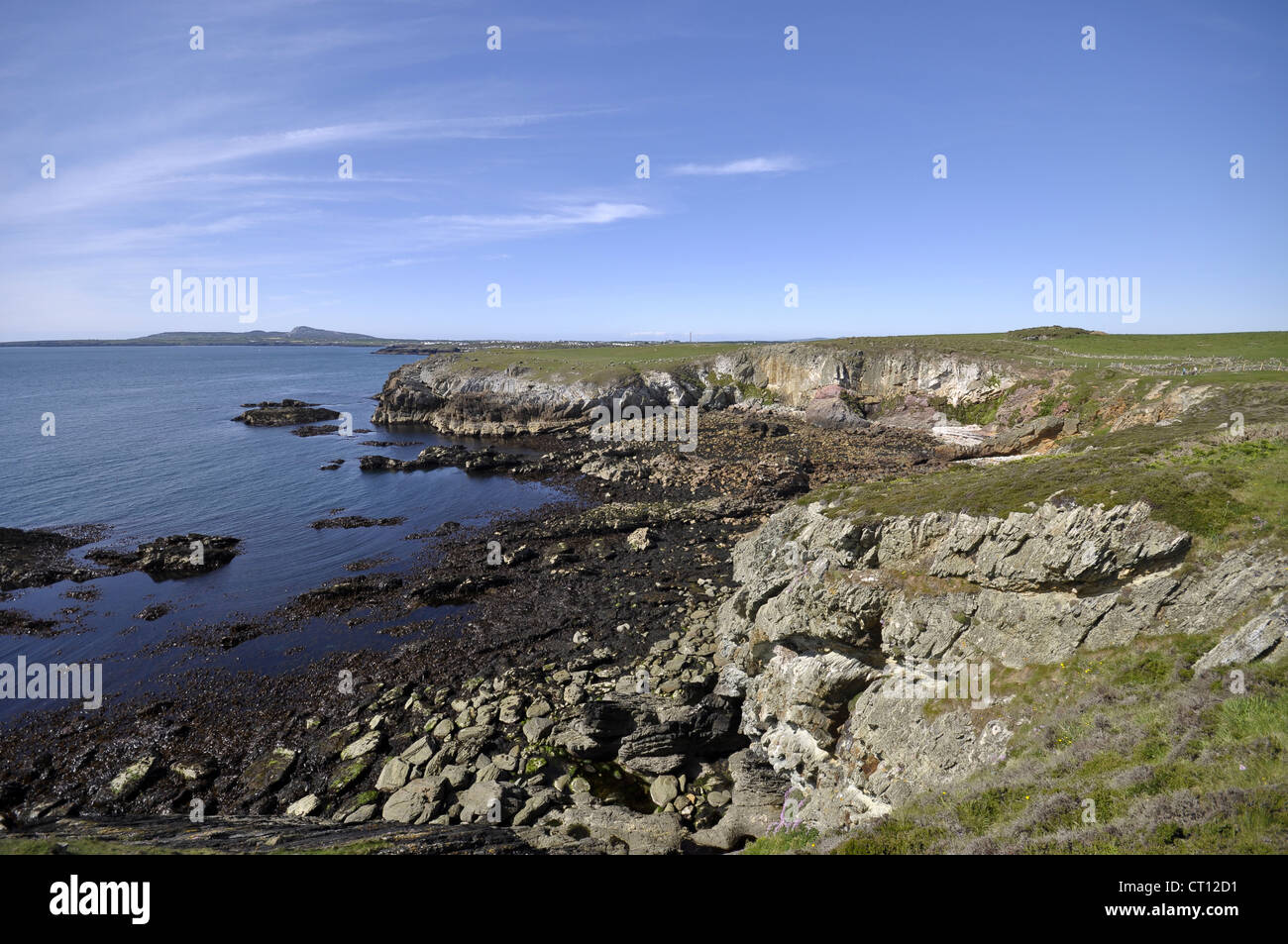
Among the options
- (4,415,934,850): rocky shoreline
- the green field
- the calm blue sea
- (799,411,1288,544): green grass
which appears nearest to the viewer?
(799,411,1288,544): green grass

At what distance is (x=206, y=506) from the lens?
1928 inches

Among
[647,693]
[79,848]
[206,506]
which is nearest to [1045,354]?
[647,693]

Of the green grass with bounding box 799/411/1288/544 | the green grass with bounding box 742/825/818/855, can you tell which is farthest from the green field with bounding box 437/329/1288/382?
the green grass with bounding box 742/825/818/855

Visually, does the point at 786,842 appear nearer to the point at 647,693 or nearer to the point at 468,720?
the point at 647,693

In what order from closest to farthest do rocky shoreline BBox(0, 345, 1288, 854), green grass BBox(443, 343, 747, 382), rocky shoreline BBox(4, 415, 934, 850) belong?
rocky shoreline BBox(0, 345, 1288, 854), rocky shoreline BBox(4, 415, 934, 850), green grass BBox(443, 343, 747, 382)

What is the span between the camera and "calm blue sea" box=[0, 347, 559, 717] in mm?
28828

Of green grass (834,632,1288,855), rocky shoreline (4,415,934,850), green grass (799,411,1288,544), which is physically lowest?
rocky shoreline (4,415,934,850)

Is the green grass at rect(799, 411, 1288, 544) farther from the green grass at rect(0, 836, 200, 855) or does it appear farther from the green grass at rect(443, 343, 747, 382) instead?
the green grass at rect(443, 343, 747, 382)

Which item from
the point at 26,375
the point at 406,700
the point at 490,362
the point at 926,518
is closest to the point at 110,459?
the point at 490,362

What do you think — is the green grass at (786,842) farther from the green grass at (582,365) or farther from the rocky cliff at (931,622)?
the green grass at (582,365)

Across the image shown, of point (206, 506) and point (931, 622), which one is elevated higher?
point (206, 506)

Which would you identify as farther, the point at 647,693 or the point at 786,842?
the point at 647,693

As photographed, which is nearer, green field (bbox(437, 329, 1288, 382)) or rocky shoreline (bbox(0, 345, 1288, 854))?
rocky shoreline (bbox(0, 345, 1288, 854))
